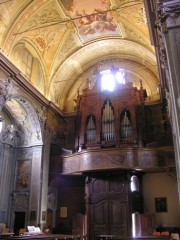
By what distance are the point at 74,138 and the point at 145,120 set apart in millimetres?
4587

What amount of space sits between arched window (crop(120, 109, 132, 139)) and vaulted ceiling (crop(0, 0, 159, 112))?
2.16 m

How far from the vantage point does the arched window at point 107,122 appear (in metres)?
14.5

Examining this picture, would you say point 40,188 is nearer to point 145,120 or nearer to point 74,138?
point 74,138

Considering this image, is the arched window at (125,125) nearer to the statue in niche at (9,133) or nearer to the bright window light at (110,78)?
the bright window light at (110,78)

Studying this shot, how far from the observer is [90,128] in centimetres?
1498

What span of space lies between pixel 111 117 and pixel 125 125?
930 millimetres

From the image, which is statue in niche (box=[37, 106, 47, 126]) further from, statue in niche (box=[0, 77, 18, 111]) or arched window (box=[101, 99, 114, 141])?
arched window (box=[101, 99, 114, 141])

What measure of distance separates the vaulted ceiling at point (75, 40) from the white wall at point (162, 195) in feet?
15.5

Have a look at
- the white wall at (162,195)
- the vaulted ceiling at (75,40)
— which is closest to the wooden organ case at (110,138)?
the white wall at (162,195)

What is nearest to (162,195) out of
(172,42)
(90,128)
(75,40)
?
(90,128)

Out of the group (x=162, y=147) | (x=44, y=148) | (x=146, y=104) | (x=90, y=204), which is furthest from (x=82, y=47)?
(x=90, y=204)

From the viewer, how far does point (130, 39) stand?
14.9 metres

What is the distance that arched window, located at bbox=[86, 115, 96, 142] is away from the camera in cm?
1475

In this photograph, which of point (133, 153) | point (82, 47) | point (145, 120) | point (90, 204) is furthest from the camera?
point (82, 47)
